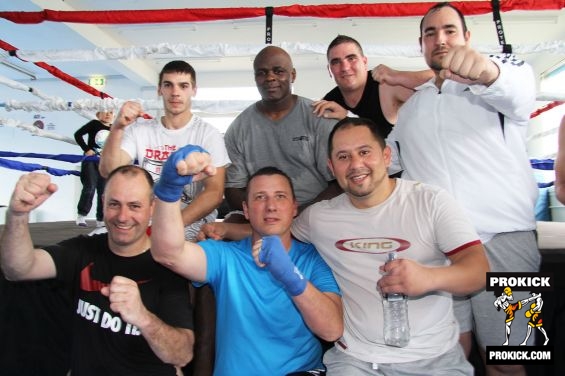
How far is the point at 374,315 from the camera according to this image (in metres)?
1.22

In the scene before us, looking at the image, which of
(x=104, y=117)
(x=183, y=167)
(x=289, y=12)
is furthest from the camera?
(x=104, y=117)

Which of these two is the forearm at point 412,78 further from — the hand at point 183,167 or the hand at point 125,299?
the hand at point 125,299

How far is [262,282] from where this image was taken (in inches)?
51.1

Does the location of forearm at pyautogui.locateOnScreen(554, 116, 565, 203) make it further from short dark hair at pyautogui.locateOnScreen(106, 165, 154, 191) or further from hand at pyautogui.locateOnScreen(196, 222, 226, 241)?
short dark hair at pyautogui.locateOnScreen(106, 165, 154, 191)

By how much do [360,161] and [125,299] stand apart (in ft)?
2.55

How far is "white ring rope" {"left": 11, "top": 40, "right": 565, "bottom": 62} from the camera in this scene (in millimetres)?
2439

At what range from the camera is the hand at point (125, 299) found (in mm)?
1043

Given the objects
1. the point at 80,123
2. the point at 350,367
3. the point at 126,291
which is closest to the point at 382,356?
the point at 350,367

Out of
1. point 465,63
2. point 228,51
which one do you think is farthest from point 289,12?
point 465,63

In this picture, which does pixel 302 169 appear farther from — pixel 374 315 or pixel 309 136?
pixel 374 315

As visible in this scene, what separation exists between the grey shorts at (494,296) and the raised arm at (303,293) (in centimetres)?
48

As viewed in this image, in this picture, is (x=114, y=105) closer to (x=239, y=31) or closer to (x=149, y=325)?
(x=149, y=325)

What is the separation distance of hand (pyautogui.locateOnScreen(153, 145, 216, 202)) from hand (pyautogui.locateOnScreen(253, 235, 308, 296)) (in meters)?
0.24

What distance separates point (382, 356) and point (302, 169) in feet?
3.09
